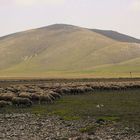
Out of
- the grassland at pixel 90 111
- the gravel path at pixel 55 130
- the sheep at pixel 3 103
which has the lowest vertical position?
the gravel path at pixel 55 130

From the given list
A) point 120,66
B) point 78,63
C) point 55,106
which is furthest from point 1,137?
point 78,63

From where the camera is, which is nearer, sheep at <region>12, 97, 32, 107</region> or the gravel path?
the gravel path

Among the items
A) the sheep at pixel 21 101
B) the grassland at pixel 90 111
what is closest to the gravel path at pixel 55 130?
the grassland at pixel 90 111

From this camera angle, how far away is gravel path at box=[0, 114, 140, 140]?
19703 millimetres

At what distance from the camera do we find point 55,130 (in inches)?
865

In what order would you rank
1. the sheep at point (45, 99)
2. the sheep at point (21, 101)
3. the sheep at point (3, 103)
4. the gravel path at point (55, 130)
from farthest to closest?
the sheep at point (45, 99), the sheep at point (21, 101), the sheep at point (3, 103), the gravel path at point (55, 130)

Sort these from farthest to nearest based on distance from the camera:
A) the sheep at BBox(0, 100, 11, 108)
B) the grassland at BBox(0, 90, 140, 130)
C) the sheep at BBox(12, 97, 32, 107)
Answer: the sheep at BBox(12, 97, 32, 107) → the sheep at BBox(0, 100, 11, 108) → the grassland at BBox(0, 90, 140, 130)

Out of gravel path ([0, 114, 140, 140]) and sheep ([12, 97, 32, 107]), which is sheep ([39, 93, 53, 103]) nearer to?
sheep ([12, 97, 32, 107])

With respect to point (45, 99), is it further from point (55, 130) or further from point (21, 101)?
point (55, 130)

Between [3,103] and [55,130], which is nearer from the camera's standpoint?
[55,130]

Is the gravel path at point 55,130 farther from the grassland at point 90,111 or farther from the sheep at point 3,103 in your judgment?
the sheep at point 3,103

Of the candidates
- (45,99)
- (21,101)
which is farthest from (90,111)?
(45,99)

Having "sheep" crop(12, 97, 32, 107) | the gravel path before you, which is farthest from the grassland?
the gravel path

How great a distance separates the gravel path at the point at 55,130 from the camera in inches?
776
